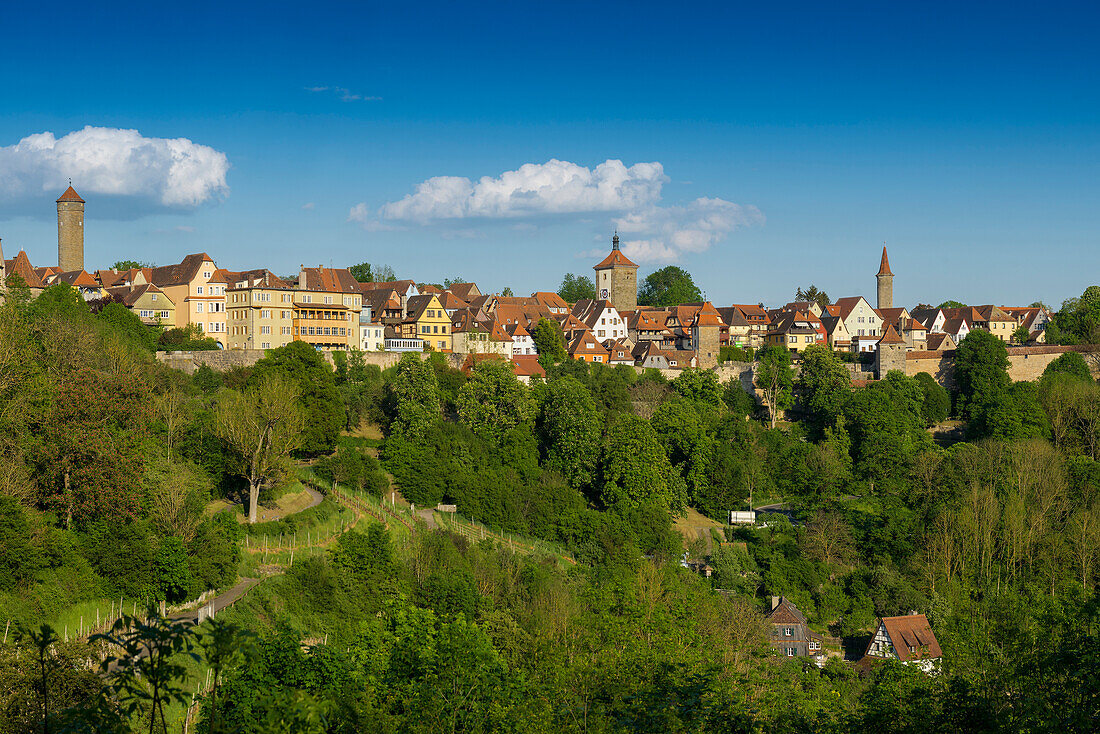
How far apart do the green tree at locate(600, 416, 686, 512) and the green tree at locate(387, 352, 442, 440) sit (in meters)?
8.99

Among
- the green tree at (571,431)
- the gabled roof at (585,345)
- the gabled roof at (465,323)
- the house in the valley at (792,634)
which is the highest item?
the gabled roof at (465,323)

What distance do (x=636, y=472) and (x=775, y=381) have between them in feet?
66.9

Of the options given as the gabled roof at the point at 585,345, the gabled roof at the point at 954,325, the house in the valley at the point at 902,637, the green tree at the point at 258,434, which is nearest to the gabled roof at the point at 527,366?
the gabled roof at the point at 585,345

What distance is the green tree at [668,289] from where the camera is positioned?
10519 cm

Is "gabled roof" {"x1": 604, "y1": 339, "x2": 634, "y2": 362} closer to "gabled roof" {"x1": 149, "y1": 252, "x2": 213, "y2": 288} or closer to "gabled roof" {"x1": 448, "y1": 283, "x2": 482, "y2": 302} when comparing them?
"gabled roof" {"x1": 448, "y1": 283, "x2": 482, "y2": 302}

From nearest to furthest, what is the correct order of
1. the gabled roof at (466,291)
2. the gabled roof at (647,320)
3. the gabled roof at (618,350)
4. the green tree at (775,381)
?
the green tree at (775,381) → the gabled roof at (618,350) → the gabled roof at (647,320) → the gabled roof at (466,291)

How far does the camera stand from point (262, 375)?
44.3 meters

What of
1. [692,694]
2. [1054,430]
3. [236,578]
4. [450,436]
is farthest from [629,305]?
[692,694]

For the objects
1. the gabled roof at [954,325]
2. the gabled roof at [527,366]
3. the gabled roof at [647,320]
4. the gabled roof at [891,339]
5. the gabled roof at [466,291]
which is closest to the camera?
the gabled roof at [527,366]

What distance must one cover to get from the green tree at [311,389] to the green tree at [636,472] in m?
13.3

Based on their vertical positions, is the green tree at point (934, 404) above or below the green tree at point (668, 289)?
below

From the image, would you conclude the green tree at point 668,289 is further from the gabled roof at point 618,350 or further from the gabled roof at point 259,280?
the gabled roof at point 259,280

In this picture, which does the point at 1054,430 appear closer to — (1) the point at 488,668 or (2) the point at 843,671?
(2) the point at 843,671

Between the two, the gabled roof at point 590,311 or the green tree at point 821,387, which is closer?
the green tree at point 821,387
